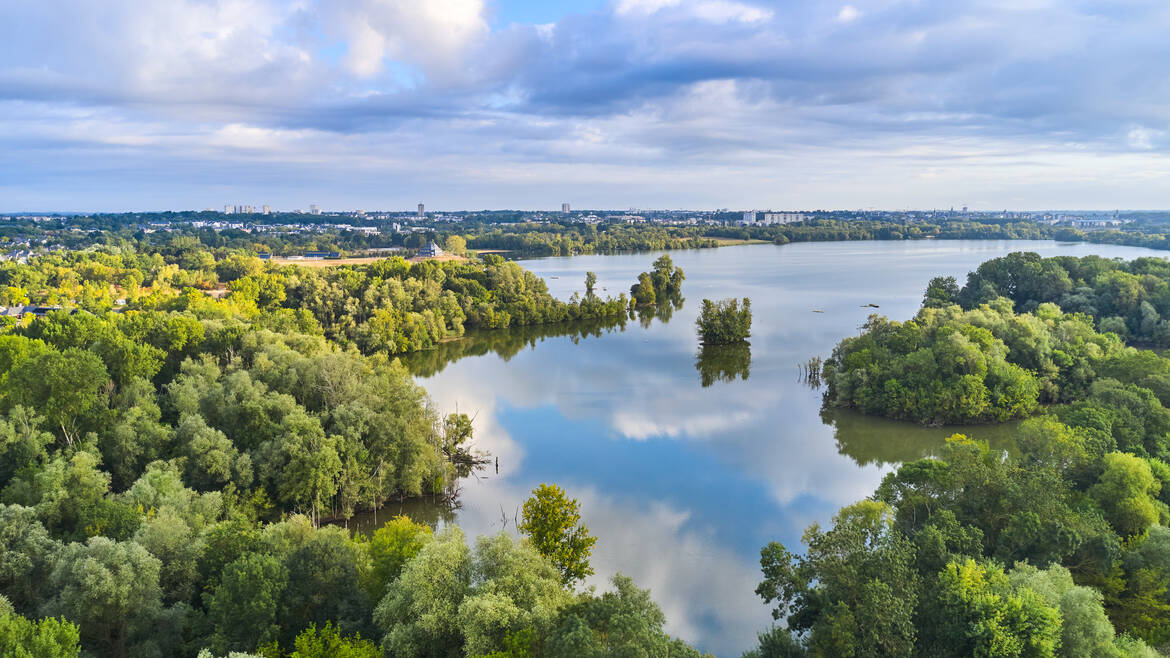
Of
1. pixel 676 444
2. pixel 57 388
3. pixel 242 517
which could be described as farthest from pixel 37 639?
pixel 676 444

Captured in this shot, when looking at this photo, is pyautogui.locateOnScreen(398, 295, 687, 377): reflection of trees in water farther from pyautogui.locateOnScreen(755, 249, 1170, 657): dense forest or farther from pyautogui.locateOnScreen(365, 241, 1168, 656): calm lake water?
pyautogui.locateOnScreen(755, 249, 1170, 657): dense forest

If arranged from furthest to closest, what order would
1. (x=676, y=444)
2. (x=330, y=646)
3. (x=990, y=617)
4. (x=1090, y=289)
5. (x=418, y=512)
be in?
1. (x=1090, y=289)
2. (x=676, y=444)
3. (x=418, y=512)
4. (x=990, y=617)
5. (x=330, y=646)

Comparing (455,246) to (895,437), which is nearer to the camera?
(895,437)

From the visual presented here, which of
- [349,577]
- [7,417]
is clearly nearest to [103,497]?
[7,417]

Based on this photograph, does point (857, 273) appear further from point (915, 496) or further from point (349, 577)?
point (349, 577)

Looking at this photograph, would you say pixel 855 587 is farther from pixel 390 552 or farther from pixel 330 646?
pixel 330 646

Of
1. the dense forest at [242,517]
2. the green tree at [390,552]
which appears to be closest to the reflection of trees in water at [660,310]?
the dense forest at [242,517]

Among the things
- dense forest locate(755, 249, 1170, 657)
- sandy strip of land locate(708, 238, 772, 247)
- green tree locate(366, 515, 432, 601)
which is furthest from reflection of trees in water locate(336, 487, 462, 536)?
sandy strip of land locate(708, 238, 772, 247)
